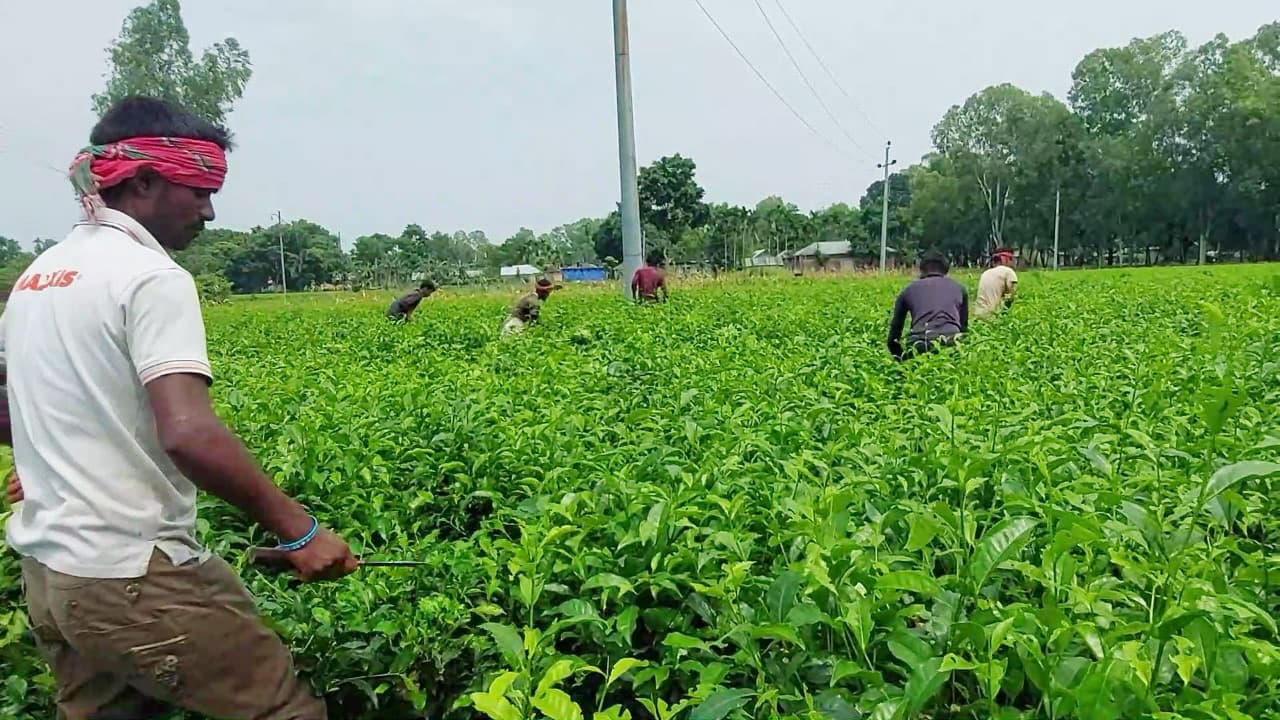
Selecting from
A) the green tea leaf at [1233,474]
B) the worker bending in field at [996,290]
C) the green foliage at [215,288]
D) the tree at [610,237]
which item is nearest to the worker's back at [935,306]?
the worker bending in field at [996,290]

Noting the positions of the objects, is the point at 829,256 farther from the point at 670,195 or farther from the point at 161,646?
the point at 161,646

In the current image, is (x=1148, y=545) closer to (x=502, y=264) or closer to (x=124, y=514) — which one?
(x=124, y=514)

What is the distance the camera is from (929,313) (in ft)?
23.6

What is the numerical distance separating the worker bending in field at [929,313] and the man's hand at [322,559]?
5.62 metres

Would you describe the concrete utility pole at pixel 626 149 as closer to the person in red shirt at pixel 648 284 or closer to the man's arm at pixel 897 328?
the person in red shirt at pixel 648 284

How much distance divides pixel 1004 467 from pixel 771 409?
1292 mm

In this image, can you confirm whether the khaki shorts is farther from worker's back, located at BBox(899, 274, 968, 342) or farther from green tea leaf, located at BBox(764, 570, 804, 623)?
worker's back, located at BBox(899, 274, 968, 342)

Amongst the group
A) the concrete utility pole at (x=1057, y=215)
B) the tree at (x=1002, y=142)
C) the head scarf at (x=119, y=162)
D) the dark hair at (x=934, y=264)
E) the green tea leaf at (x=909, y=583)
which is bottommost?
the green tea leaf at (x=909, y=583)

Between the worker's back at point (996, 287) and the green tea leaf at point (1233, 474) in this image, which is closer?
the green tea leaf at point (1233, 474)

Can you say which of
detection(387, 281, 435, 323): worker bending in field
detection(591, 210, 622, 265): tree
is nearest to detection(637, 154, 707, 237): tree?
detection(591, 210, 622, 265): tree

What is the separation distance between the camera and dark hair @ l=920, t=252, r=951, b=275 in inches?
301

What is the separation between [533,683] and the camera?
1916mm

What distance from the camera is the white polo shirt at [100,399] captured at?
1.87 metres

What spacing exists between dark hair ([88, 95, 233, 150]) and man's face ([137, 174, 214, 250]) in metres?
0.10
